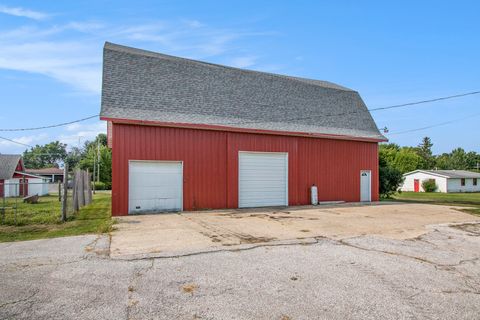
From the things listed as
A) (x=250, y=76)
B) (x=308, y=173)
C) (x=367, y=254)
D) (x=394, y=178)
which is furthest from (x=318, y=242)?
(x=394, y=178)

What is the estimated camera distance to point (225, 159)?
13211 mm

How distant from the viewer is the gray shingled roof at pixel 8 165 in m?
31.7

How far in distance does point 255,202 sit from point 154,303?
1037 cm

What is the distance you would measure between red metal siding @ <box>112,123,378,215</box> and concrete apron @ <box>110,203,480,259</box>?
1663 mm

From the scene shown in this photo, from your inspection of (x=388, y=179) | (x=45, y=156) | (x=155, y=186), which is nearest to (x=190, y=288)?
(x=155, y=186)

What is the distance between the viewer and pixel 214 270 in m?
4.77

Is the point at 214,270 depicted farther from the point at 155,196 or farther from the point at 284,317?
the point at 155,196

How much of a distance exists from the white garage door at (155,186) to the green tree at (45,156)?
92.6m

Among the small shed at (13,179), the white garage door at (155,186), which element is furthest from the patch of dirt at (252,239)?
the small shed at (13,179)

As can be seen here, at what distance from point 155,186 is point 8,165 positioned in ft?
94.7

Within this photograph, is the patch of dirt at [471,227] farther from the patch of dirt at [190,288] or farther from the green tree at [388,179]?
the green tree at [388,179]

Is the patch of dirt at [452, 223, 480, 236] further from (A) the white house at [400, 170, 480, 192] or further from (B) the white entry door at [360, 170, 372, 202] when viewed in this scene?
(A) the white house at [400, 170, 480, 192]

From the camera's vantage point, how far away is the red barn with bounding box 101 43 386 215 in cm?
1178

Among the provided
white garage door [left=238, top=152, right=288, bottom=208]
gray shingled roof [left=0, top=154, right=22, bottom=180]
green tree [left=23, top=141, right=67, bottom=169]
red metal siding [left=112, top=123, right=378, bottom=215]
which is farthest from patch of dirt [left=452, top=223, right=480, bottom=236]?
green tree [left=23, top=141, right=67, bottom=169]
